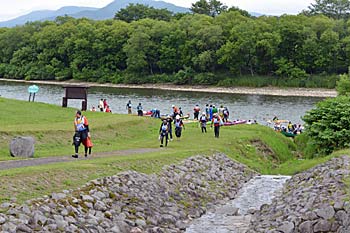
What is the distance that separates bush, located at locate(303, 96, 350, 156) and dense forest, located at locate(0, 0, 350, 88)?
79571 millimetres

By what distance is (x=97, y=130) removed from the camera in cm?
3441

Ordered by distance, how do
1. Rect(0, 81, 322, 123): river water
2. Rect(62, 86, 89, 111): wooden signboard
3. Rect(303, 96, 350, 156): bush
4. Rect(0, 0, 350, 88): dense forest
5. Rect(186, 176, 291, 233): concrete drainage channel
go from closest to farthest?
Rect(186, 176, 291, 233): concrete drainage channel < Rect(303, 96, 350, 156): bush < Rect(62, 86, 89, 111): wooden signboard < Rect(0, 81, 322, 123): river water < Rect(0, 0, 350, 88): dense forest

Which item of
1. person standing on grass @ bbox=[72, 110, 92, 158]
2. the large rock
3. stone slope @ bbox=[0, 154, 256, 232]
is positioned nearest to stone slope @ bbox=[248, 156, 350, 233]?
stone slope @ bbox=[0, 154, 256, 232]

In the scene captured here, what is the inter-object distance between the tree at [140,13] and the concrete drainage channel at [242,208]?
14718cm

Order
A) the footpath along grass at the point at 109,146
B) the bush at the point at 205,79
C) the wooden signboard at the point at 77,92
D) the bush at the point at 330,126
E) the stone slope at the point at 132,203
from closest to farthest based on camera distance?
the stone slope at the point at 132,203 < the footpath along grass at the point at 109,146 < the bush at the point at 330,126 < the wooden signboard at the point at 77,92 < the bush at the point at 205,79

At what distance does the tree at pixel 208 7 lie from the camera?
605ft

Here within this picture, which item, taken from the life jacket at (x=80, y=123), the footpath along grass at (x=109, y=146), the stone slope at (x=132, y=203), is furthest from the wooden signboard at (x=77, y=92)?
the life jacket at (x=80, y=123)

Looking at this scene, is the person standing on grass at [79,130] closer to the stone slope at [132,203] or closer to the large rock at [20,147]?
the large rock at [20,147]

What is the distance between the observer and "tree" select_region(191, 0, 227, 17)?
18450 centimetres

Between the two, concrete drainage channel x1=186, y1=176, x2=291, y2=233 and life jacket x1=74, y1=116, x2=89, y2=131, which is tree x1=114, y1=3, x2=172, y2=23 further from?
life jacket x1=74, y1=116, x2=89, y2=131

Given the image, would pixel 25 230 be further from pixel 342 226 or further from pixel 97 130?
pixel 97 130

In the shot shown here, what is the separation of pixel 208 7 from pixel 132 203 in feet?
557

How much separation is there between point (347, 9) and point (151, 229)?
546 ft

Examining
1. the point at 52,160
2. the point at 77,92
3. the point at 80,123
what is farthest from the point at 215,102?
the point at 52,160
